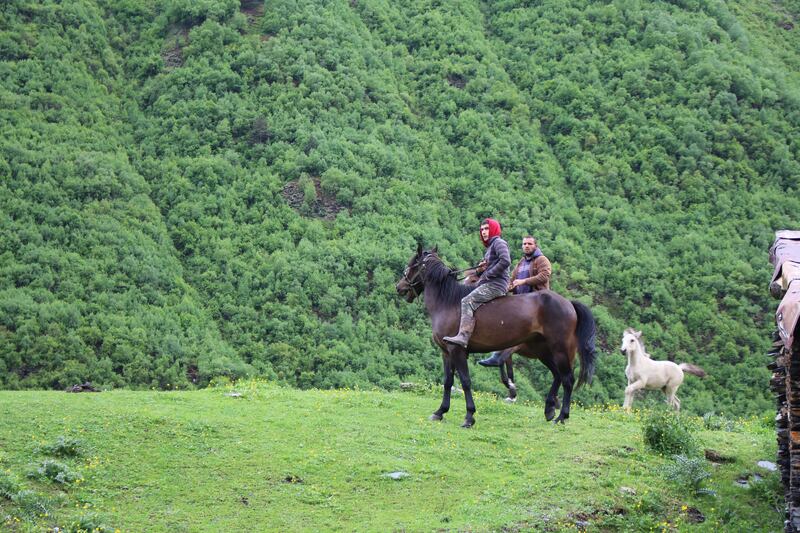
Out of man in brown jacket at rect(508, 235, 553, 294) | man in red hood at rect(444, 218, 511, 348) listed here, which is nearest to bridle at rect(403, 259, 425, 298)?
man in red hood at rect(444, 218, 511, 348)

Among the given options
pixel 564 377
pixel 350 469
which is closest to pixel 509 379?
pixel 564 377

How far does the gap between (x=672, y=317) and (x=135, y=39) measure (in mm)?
29955

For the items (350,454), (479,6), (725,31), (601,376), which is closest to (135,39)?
(479,6)

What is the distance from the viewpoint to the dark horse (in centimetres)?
1574

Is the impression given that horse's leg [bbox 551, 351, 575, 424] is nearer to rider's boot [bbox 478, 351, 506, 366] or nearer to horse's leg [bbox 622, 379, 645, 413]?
rider's boot [bbox 478, 351, 506, 366]

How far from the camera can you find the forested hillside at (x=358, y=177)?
3178 cm

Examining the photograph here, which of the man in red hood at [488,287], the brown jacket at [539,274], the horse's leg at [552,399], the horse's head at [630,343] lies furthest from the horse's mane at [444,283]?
the horse's head at [630,343]

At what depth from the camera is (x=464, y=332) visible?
1559 centimetres

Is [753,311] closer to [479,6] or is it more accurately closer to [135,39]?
[479,6]

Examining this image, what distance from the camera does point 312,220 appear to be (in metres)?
37.6

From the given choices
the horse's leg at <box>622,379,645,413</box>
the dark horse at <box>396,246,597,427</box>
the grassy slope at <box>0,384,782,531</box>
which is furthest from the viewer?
the horse's leg at <box>622,379,645,413</box>

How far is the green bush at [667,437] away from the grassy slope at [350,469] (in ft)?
0.85

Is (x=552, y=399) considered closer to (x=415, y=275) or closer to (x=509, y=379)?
(x=509, y=379)

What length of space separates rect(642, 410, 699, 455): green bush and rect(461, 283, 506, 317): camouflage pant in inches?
129
